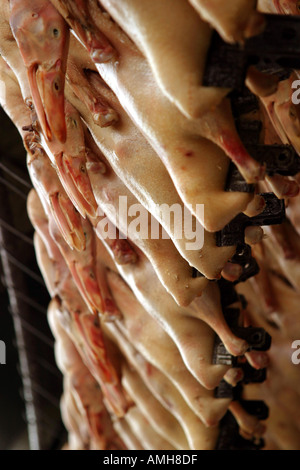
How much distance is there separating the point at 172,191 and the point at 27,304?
1430 millimetres

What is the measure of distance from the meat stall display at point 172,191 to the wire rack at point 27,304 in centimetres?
41

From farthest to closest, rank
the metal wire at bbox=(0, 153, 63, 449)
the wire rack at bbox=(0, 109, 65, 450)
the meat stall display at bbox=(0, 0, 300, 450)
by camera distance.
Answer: the metal wire at bbox=(0, 153, 63, 449), the wire rack at bbox=(0, 109, 65, 450), the meat stall display at bbox=(0, 0, 300, 450)

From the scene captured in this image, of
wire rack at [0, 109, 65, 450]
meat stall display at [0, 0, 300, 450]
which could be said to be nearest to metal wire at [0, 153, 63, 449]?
wire rack at [0, 109, 65, 450]

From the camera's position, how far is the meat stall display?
38.2 inches

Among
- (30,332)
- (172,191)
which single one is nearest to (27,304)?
(30,332)

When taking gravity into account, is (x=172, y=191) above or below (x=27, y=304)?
above

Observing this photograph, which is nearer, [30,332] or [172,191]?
[172,191]

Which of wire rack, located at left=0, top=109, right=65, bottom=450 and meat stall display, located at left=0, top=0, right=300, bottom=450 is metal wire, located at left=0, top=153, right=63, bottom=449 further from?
meat stall display, located at left=0, top=0, right=300, bottom=450

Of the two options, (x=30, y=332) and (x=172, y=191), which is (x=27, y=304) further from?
(x=172, y=191)

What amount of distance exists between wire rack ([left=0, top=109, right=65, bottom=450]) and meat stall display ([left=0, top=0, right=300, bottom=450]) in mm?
409

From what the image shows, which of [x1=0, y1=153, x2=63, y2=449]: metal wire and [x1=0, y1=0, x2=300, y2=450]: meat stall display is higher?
[x1=0, y1=0, x2=300, y2=450]: meat stall display

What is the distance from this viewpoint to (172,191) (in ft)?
3.90

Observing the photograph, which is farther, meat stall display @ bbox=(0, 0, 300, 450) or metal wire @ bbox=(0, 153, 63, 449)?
metal wire @ bbox=(0, 153, 63, 449)

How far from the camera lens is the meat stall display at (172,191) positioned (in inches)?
38.2
